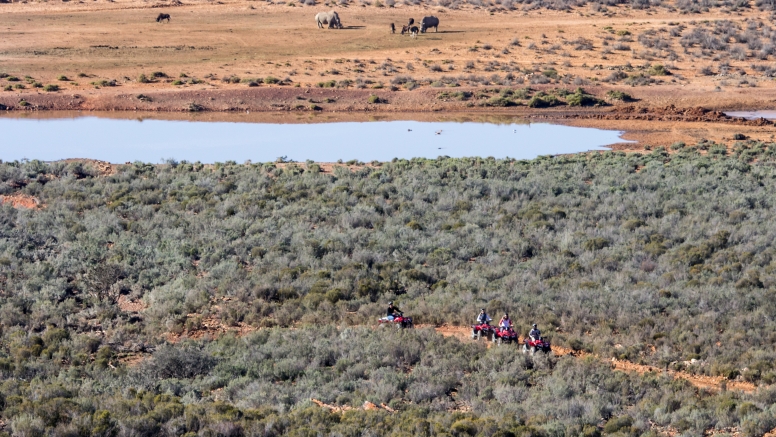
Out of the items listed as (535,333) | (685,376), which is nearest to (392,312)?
(535,333)

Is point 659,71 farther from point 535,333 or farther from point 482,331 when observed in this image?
point 535,333

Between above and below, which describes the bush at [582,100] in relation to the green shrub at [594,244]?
above

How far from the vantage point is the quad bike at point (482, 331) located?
17758mm

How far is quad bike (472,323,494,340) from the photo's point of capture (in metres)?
17.8

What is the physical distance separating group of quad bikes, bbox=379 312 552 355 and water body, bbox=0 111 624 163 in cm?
1875

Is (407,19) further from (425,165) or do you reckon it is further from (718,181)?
(718,181)

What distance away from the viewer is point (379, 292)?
68.0 ft

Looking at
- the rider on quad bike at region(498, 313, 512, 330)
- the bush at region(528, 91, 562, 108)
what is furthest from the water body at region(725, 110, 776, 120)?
the rider on quad bike at region(498, 313, 512, 330)

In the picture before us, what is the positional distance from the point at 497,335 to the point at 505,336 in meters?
0.17

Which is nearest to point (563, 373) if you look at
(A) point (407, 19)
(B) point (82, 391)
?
(B) point (82, 391)

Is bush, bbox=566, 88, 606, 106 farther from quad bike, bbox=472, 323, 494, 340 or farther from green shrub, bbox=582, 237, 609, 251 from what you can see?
quad bike, bbox=472, 323, 494, 340

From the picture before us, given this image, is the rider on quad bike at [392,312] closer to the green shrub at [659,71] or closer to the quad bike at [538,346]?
the quad bike at [538,346]

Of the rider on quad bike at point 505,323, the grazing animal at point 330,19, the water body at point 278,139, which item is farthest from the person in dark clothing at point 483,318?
the grazing animal at point 330,19

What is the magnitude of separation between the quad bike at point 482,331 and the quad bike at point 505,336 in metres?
0.20
